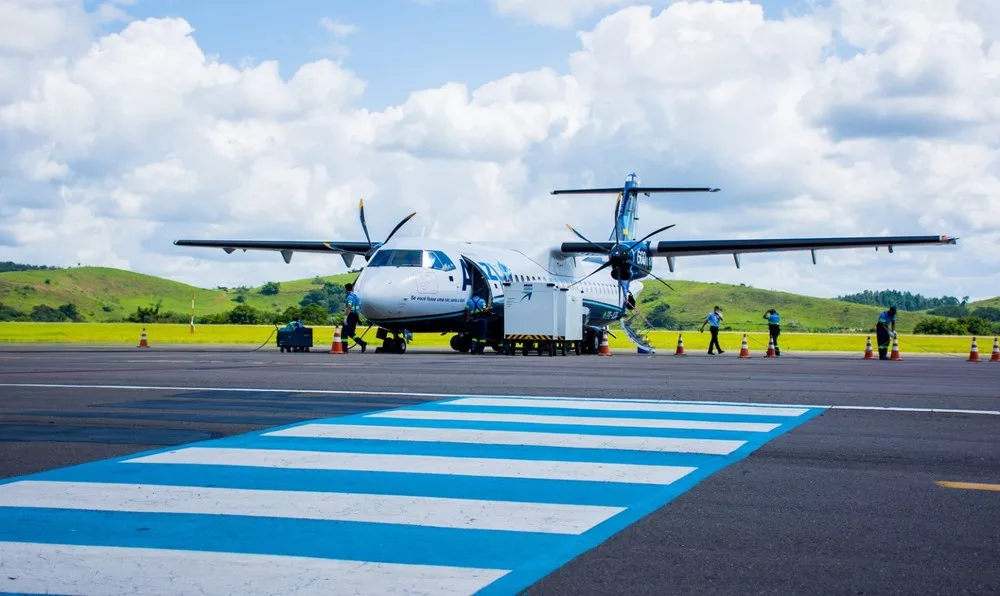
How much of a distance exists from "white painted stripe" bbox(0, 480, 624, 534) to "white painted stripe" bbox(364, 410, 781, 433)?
156 inches

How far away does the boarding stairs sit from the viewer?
115 feet

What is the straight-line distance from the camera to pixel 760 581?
4352 mm

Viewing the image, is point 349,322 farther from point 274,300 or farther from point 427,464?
point 274,300

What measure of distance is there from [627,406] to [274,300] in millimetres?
96446

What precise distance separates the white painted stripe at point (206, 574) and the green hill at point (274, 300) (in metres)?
74.7

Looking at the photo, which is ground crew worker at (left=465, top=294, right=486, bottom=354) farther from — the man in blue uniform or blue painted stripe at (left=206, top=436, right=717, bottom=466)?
blue painted stripe at (left=206, top=436, right=717, bottom=466)

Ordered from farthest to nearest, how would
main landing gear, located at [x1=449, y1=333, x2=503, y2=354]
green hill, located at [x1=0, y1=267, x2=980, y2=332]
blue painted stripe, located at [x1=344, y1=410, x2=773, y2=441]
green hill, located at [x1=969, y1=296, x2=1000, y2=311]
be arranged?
1. green hill, located at [x1=969, y1=296, x2=1000, y2=311]
2. green hill, located at [x1=0, y1=267, x2=980, y2=332]
3. main landing gear, located at [x1=449, y1=333, x2=503, y2=354]
4. blue painted stripe, located at [x1=344, y1=410, x2=773, y2=441]

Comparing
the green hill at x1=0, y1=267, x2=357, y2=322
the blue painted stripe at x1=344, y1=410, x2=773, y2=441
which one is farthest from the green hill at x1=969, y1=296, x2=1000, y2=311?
the blue painted stripe at x1=344, y1=410, x2=773, y2=441

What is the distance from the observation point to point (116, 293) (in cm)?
10119

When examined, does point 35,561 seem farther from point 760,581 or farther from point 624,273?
point 624,273

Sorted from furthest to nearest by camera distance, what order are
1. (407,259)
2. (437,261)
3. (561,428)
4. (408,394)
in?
(437,261), (407,259), (408,394), (561,428)

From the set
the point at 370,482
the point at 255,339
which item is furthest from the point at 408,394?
the point at 255,339

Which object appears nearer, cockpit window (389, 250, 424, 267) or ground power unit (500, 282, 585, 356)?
cockpit window (389, 250, 424, 267)

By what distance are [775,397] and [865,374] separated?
6.39 m
